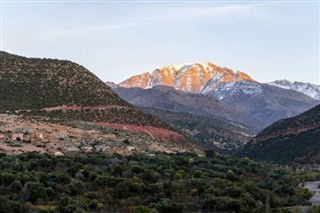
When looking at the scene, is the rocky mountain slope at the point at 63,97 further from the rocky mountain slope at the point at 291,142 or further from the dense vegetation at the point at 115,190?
the dense vegetation at the point at 115,190

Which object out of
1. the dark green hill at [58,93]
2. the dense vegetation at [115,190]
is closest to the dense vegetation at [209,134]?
the dark green hill at [58,93]

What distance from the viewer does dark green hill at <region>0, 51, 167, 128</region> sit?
73000 mm

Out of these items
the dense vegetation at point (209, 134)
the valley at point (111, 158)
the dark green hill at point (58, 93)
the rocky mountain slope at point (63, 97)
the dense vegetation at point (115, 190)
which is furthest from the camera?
the dense vegetation at point (209, 134)

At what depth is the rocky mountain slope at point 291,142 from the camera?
8556cm

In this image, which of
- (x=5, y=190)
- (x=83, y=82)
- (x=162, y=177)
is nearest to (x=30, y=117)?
(x=83, y=82)

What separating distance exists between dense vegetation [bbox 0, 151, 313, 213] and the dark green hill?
34.5 metres

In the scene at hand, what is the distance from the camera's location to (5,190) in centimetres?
2600

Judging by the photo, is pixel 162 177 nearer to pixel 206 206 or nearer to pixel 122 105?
pixel 206 206

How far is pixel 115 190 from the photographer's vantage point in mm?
28766

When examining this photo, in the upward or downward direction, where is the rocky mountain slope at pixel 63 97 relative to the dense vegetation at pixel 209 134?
upward

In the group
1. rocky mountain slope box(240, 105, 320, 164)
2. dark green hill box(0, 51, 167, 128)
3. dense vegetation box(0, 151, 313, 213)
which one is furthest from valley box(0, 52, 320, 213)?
rocky mountain slope box(240, 105, 320, 164)

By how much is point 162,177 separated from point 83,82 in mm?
49409

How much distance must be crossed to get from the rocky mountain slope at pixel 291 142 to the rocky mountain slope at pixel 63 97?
1877 centimetres

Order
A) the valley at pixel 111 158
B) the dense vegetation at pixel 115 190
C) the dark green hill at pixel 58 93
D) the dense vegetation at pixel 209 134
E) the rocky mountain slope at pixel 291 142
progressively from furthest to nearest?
the dense vegetation at pixel 209 134 → the rocky mountain slope at pixel 291 142 → the dark green hill at pixel 58 93 → the valley at pixel 111 158 → the dense vegetation at pixel 115 190
